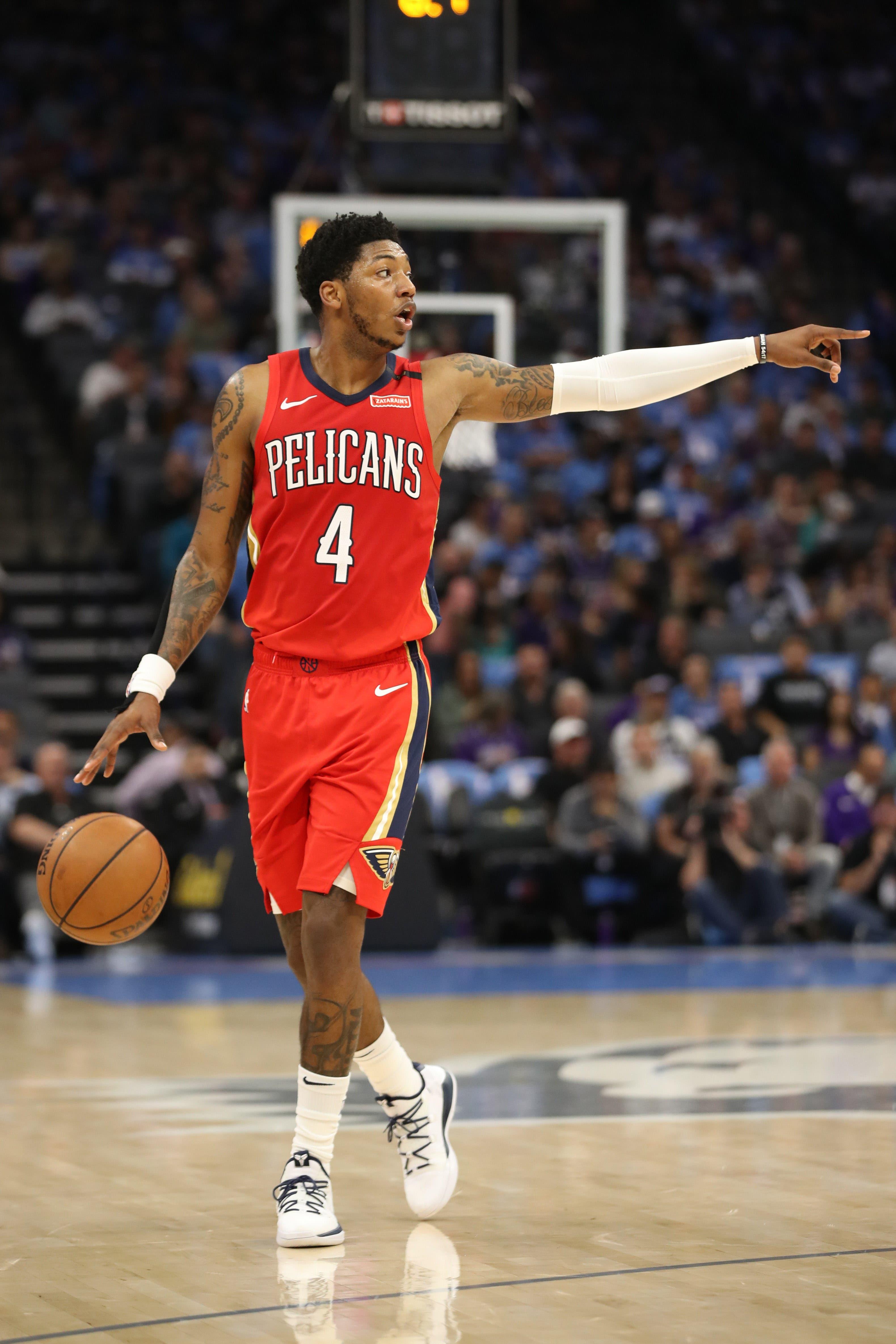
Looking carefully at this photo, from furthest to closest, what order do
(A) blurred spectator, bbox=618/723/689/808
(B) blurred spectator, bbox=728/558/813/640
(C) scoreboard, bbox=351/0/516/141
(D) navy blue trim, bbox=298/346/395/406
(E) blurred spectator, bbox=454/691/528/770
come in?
(B) blurred spectator, bbox=728/558/813/640 < (E) blurred spectator, bbox=454/691/528/770 < (A) blurred spectator, bbox=618/723/689/808 < (C) scoreboard, bbox=351/0/516/141 < (D) navy blue trim, bbox=298/346/395/406

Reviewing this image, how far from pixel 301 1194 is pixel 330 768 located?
1.01 meters

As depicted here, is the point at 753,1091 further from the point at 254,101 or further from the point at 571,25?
the point at 571,25

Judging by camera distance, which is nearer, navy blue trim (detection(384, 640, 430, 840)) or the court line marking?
the court line marking

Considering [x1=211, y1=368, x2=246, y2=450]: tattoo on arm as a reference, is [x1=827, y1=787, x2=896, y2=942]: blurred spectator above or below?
below

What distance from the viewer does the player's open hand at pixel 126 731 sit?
450cm

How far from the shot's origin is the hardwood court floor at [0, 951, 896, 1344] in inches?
148

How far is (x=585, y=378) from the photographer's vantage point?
16.5 feet

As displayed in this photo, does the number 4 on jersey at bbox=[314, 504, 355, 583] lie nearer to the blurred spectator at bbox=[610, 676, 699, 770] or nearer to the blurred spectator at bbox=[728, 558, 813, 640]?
the blurred spectator at bbox=[610, 676, 699, 770]

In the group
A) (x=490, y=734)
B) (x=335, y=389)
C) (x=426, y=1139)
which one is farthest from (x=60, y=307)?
(x=426, y=1139)

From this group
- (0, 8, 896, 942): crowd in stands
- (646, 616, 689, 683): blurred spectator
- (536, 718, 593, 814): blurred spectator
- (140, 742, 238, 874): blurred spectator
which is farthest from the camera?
(646, 616, 689, 683): blurred spectator

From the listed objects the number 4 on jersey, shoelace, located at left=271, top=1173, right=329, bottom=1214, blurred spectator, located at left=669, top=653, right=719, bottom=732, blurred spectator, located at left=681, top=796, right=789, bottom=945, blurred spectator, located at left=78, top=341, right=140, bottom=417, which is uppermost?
blurred spectator, located at left=78, top=341, right=140, bottom=417

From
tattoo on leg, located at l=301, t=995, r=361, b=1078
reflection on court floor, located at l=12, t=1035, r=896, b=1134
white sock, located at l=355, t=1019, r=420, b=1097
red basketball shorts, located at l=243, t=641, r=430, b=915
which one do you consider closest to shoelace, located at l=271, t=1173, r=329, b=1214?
tattoo on leg, located at l=301, t=995, r=361, b=1078

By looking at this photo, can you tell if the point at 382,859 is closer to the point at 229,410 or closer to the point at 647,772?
the point at 229,410

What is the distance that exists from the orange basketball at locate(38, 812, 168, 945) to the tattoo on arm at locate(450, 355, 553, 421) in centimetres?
145
